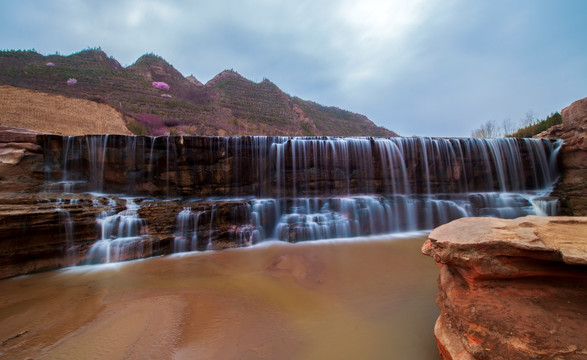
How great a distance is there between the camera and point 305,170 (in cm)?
998

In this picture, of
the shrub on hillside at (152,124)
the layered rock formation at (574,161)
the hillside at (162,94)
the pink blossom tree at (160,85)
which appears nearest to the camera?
the layered rock formation at (574,161)

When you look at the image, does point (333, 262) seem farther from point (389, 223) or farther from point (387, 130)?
point (387, 130)

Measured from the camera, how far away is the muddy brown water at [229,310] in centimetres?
250

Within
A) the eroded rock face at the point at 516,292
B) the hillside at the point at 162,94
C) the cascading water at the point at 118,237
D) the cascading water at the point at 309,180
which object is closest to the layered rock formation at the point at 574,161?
the cascading water at the point at 309,180

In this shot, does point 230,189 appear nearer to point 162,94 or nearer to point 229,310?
point 229,310

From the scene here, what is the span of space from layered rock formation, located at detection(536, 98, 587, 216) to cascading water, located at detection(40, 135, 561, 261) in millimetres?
516

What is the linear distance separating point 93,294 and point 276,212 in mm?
5116

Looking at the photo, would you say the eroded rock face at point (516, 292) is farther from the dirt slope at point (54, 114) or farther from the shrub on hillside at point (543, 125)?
the dirt slope at point (54, 114)

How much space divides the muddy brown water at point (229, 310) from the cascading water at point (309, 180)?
1.84 m

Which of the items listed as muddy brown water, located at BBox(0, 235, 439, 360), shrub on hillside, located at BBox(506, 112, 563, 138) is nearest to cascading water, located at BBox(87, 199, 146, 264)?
muddy brown water, located at BBox(0, 235, 439, 360)

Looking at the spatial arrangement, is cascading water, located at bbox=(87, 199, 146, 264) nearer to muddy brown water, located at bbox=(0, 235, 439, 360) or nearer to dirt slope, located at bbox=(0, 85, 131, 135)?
muddy brown water, located at bbox=(0, 235, 439, 360)

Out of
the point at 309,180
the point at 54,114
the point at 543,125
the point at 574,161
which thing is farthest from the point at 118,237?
the point at 543,125

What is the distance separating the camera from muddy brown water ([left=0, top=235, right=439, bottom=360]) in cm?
250

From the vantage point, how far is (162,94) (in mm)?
29000
